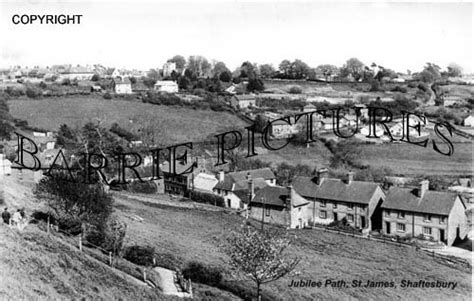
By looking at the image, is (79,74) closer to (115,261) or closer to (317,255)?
(317,255)

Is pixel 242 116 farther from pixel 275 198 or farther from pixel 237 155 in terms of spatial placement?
pixel 275 198

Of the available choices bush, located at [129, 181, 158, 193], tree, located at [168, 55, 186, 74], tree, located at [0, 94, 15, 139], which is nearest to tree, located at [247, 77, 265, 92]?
tree, located at [168, 55, 186, 74]

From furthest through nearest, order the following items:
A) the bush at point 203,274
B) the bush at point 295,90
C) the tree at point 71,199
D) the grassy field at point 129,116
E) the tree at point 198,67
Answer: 1. the bush at point 295,90
2. the tree at point 198,67
3. the grassy field at point 129,116
4. the tree at point 71,199
5. the bush at point 203,274

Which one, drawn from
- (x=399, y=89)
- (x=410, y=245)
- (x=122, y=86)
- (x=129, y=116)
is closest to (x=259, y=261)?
(x=410, y=245)

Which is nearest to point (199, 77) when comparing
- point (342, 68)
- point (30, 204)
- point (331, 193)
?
point (342, 68)

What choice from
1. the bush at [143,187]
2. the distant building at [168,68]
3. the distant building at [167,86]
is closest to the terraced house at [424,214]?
the bush at [143,187]

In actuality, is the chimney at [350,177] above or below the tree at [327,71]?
below

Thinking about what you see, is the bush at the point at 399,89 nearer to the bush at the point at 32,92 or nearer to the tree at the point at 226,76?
the tree at the point at 226,76
